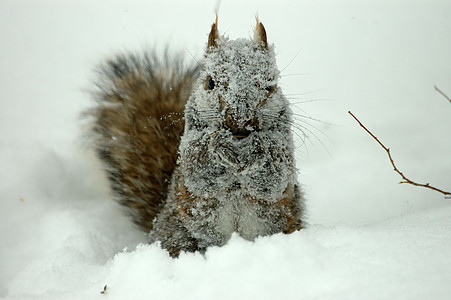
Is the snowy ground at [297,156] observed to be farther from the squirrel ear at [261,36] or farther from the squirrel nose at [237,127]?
the squirrel ear at [261,36]

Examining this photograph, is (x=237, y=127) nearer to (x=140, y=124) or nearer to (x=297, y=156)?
(x=140, y=124)

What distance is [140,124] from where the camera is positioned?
2.03m

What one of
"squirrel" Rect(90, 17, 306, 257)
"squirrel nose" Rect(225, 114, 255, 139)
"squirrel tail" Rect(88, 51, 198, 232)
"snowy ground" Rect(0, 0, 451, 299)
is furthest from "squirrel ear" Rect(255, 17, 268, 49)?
"squirrel tail" Rect(88, 51, 198, 232)

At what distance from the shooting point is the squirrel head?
122cm

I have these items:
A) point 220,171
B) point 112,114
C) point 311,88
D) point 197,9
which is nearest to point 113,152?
point 112,114

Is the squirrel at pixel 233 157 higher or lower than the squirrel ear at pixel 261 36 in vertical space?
lower

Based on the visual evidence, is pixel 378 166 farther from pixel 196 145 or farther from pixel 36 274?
pixel 36 274

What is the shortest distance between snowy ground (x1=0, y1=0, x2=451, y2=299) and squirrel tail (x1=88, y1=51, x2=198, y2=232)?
15cm

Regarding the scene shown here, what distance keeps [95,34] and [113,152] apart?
1.25m

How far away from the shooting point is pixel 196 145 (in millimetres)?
1360

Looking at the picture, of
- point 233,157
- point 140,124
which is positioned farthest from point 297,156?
point 233,157

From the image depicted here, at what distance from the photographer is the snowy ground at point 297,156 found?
94 cm

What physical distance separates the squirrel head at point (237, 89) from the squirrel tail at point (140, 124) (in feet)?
1.75

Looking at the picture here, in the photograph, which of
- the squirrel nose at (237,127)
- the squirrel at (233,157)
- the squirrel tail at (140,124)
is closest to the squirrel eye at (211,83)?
the squirrel at (233,157)
